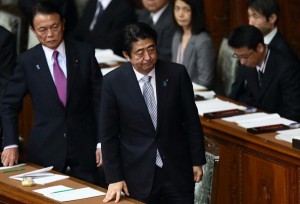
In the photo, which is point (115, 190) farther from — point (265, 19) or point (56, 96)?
point (265, 19)

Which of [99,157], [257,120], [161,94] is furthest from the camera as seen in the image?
[257,120]

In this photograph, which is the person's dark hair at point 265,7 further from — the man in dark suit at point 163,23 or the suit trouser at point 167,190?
the suit trouser at point 167,190

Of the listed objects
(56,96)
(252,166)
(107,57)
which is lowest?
(252,166)

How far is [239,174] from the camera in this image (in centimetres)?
618

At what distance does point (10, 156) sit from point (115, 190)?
92 cm

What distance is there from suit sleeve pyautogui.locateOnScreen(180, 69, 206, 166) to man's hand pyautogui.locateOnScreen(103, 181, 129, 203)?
40 centimetres

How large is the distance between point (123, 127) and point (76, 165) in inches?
28.9

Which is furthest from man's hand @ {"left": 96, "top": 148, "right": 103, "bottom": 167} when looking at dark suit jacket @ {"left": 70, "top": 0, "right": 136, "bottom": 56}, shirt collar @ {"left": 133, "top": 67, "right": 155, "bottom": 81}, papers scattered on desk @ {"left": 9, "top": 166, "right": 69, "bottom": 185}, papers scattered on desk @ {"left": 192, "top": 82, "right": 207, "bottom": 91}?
dark suit jacket @ {"left": 70, "top": 0, "right": 136, "bottom": 56}

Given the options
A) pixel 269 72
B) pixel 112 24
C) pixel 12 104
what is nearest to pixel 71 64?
pixel 12 104

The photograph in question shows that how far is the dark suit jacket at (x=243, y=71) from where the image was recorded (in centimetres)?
689

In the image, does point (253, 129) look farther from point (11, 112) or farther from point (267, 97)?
point (11, 112)

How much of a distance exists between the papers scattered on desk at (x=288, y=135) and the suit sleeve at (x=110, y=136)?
1207 millimetres

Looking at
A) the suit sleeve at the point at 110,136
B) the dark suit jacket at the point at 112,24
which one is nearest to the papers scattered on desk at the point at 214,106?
the suit sleeve at the point at 110,136

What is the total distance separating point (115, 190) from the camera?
512 centimetres
